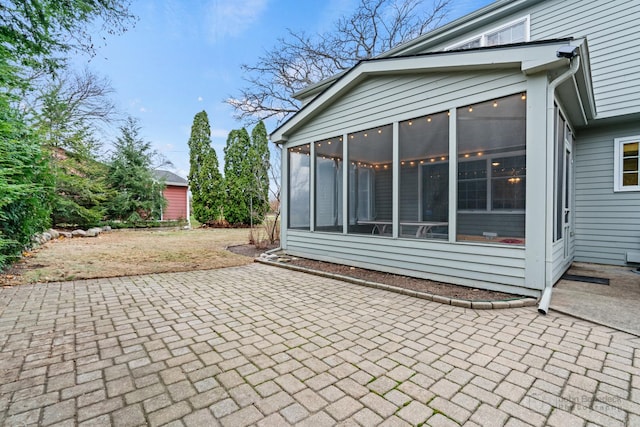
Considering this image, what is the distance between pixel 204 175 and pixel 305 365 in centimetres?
1545

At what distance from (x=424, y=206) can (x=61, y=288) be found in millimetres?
5721

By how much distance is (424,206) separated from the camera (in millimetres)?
4887

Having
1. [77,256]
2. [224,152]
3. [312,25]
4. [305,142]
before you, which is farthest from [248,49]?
[77,256]

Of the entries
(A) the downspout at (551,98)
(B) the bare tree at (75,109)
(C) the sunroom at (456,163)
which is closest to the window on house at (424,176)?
(C) the sunroom at (456,163)

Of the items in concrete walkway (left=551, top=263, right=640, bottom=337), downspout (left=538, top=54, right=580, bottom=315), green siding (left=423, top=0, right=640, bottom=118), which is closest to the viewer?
concrete walkway (left=551, top=263, right=640, bottom=337)

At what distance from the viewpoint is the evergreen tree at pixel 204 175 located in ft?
52.2

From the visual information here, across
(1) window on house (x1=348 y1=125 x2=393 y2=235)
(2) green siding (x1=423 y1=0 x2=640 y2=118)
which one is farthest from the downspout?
(2) green siding (x1=423 y1=0 x2=640 y2=118)

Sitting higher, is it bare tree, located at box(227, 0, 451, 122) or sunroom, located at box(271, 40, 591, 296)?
bare tree, located at box(227, 0, 451, 122)

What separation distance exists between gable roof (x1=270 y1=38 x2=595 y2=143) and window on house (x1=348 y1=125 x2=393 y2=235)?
0.98 meters

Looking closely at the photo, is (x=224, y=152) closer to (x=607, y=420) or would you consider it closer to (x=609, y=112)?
(x=609, y=112)

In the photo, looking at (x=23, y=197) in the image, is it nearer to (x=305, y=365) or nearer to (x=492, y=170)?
(x=305, y=365)

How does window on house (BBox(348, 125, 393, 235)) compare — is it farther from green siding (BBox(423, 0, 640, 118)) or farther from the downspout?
green siding (BBox(423, 0, 640, 118))

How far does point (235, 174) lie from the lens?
16172 millimetres

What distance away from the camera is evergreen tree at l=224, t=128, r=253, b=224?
1584 centimetres
